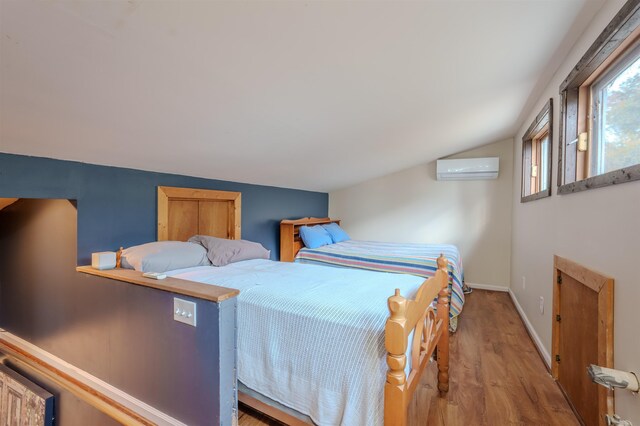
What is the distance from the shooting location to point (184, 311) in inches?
53.5

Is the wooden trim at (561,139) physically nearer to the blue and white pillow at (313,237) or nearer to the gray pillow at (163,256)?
the blue and white pillow at (313,237)

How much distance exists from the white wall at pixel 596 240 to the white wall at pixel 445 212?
5.04 feet

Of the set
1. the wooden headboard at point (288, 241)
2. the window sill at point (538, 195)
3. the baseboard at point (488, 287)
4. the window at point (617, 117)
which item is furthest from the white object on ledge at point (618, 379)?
the baseboard at point (488, 287)

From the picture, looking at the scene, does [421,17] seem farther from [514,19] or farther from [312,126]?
[312,126]

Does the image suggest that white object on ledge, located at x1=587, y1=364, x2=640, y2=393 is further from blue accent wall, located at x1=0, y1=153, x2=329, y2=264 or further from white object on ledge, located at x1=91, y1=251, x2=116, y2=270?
blue accent wall, located at x1=0, y1=153, x2=329, y2=264

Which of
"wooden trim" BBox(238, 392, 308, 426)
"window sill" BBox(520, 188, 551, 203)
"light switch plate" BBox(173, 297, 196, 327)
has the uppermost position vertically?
"window sill" BBox(520, 188, 551, 203)

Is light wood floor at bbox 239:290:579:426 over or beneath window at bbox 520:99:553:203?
beneath

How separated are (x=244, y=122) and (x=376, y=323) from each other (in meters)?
1.49

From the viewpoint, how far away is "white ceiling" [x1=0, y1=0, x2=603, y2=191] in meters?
1.03

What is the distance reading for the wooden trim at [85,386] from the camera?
4.99 ft

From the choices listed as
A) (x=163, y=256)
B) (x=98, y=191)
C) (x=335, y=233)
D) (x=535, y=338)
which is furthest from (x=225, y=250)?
(x=535, y=338)

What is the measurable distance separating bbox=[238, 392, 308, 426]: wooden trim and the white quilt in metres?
0.08

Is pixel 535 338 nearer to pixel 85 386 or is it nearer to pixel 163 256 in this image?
pixel 163 256

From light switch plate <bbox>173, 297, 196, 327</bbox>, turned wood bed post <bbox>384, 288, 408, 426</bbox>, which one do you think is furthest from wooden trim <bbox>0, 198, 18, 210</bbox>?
turned wood bed post <bbox>384, 288, 408, 426</bbox>
